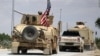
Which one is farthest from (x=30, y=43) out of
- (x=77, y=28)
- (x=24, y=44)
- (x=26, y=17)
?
(x=77, y=28)

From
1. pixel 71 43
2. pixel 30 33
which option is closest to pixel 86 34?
pixel 71 43

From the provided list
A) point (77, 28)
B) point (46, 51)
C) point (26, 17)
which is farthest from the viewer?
point (77, 28)

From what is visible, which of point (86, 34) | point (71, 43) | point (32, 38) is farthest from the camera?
point (86, 34)

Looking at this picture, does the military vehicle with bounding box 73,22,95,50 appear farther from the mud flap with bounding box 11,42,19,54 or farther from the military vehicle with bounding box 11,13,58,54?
the mud flap with bounding box 11,42,19,54

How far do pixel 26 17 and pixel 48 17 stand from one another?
180cm

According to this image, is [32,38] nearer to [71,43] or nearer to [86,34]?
[71,43]

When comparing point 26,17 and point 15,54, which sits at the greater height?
point 26,17

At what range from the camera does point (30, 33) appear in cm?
3020

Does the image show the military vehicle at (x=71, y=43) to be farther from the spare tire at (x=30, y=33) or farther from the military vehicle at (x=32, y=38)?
the spare tire at (x=30, y=33)

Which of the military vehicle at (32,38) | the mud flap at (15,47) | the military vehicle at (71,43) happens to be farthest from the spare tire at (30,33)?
the military vehicle at (71,43)

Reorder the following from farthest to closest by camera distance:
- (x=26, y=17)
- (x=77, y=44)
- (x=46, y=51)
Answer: (x=77, y=44), (x=26, y=17), (x=46, y=51)

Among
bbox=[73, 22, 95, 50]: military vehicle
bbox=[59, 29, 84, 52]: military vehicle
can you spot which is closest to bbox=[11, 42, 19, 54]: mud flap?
bbox=[59, 29, 84, 52]: military vehicle

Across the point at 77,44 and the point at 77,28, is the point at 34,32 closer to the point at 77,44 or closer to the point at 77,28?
the point at 77,44

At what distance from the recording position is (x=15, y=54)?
97.3 feet
